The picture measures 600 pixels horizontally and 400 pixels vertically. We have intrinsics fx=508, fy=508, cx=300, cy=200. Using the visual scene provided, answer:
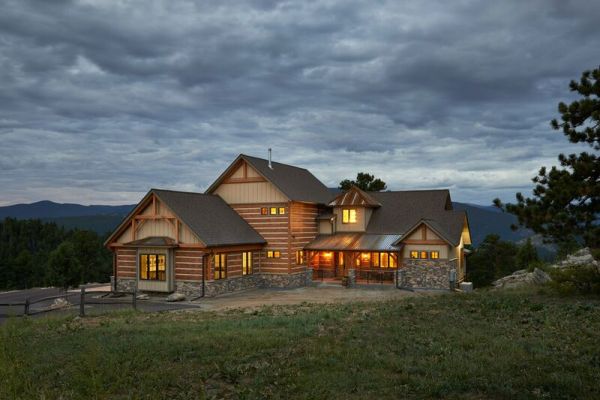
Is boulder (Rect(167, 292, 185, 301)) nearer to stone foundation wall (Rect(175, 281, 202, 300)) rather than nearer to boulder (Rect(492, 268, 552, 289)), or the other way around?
stone foundation wall (Rect(175, 281, 202, 300))

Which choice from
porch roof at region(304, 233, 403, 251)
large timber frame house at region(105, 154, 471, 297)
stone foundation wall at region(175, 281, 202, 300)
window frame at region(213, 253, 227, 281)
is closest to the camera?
stone foundation wall at region(175, 281, 202, 300)

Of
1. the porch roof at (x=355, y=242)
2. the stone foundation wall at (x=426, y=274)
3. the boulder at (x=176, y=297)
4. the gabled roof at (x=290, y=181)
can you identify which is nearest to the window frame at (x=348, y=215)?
the porch roof at (x=355, y=242)

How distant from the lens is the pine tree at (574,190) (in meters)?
12.4

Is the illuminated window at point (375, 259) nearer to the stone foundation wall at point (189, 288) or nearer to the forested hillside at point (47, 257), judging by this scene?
the stone foundation wall at point (189, 288)

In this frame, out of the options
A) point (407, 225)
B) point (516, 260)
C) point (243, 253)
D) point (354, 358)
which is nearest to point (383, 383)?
point (354, 358)

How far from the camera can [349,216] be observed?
43500 mm

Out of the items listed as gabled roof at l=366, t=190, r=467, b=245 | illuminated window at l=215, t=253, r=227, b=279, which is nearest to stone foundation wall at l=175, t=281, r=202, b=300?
illuminated window at l=215, t=253, r=227, b=279

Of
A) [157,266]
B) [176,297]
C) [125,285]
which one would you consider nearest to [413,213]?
[176,297]

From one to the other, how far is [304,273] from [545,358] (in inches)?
1160

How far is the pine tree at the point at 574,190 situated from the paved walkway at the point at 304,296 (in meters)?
17.8

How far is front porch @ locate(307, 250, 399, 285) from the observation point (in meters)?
39.4

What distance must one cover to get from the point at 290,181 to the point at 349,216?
19.4 ft

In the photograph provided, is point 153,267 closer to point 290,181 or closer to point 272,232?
point 272,232

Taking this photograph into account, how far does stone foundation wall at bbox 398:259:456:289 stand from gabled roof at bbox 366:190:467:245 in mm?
2623
